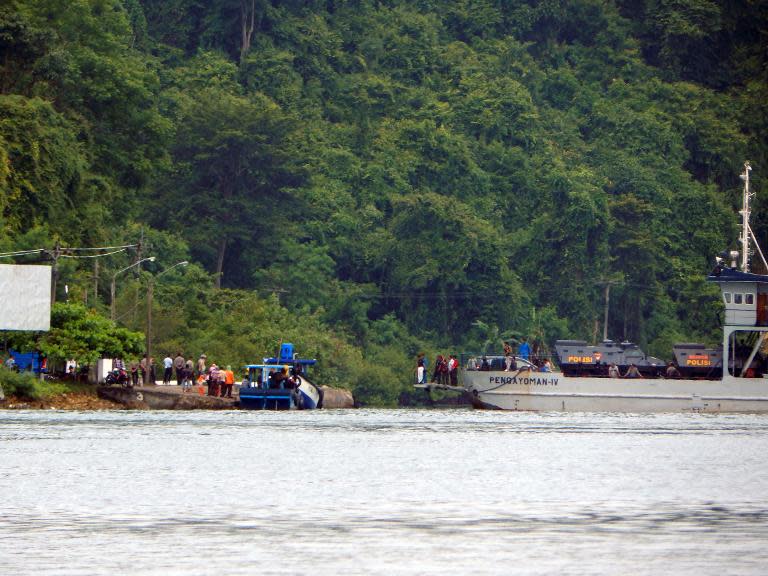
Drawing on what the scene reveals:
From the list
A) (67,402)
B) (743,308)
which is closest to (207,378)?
(67,402)

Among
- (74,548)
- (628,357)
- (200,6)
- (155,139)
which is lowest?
(74,548)

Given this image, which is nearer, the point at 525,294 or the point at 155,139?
the point at 155,139

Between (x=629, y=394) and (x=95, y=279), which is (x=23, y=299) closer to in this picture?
(x=95, y=279)

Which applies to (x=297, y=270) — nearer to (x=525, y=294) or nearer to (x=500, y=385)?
(x=525, y=294)

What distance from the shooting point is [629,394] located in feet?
229

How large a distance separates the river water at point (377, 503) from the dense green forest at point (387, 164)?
36.5 metres

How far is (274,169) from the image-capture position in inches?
4166

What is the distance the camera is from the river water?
65.3 ft

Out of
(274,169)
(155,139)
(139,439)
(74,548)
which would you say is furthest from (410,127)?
(74,548)

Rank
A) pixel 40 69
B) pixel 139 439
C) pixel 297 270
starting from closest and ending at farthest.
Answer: pixel 139 439
pixel 40 69
pixel 297 270

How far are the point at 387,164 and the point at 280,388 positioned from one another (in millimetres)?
44819

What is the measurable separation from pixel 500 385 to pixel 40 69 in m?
27.6

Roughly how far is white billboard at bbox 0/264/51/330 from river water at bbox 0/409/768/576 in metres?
18.4

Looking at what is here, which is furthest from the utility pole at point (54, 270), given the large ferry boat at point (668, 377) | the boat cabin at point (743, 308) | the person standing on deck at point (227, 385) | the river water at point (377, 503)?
the boat cabin at point (743, 308)
